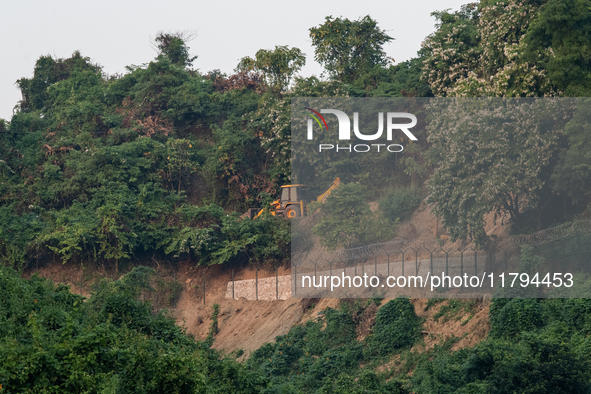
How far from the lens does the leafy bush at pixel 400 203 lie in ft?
77.4

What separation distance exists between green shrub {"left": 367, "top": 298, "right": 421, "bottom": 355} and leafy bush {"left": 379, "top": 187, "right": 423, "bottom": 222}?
307 centimetres

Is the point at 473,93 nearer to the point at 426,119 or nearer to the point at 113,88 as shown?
the point at 426,119

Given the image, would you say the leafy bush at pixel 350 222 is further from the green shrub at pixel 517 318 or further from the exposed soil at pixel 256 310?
the green shrub at pixel 517 318

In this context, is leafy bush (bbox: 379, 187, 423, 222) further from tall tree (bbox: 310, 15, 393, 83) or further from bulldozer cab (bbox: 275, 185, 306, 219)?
Answer: tall tree (bbox: 310, 15, 393, 83)

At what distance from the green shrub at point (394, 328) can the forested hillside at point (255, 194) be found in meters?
0.06

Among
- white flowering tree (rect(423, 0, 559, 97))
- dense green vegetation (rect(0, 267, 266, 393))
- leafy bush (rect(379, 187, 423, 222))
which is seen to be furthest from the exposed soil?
dense green vegetation (rect(0, 267, 266, 393))

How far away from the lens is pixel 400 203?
24.2 metres

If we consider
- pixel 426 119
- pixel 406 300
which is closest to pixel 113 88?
pixel 426 119

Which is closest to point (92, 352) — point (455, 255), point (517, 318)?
point (517, 318)

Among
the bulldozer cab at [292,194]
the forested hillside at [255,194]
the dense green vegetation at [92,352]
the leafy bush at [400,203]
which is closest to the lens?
the dense green vegetation at [92,352]

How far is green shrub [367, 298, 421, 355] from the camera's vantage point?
21109mm

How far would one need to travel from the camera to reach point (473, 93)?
2520 cm

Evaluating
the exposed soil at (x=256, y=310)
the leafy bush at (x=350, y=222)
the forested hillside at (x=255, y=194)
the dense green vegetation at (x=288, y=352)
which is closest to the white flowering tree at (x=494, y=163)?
the forested hillside at (x=255, y=194)

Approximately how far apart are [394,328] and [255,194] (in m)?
14.8
